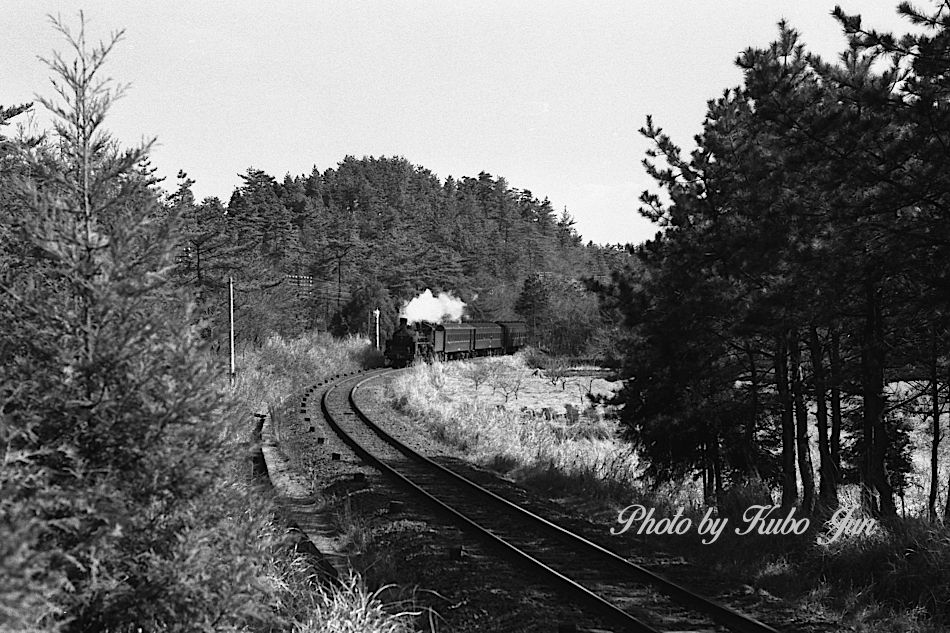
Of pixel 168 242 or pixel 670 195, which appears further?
pixel 670 195

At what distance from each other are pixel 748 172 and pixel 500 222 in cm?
8559

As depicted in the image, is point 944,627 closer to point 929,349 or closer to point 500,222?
point 929,349

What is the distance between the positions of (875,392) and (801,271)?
2.18 meters

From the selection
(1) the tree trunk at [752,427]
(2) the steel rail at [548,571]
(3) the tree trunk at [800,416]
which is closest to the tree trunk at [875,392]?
(3) the tree trunk at [800,416]

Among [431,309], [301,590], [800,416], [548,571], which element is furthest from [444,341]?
[301,590]

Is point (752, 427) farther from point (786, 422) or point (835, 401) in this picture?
point (835, 401)

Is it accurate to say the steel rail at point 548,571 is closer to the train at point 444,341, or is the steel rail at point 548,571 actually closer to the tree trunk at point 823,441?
the tree trunk at point 823,441

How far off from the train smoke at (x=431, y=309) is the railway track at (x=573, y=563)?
2974 cm

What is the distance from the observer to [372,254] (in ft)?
221

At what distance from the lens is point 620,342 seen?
1655 centimetres

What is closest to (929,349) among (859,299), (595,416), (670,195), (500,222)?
(859,299)

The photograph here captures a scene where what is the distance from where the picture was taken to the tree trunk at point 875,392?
1082 centimetres

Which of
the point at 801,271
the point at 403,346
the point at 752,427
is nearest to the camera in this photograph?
the point at 801,271

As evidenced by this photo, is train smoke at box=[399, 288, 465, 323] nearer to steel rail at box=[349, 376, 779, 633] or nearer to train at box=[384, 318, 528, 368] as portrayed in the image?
train at box=[384, 318, 528, 368]
